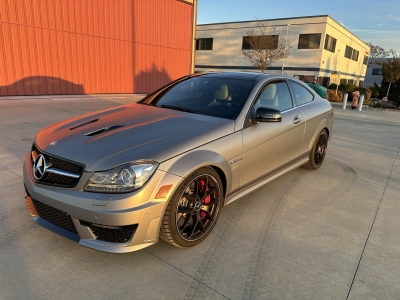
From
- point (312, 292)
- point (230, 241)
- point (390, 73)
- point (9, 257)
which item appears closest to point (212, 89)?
point (230, 241)

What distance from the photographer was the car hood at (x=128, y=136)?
2.32 metres

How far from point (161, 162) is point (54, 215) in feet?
3.16

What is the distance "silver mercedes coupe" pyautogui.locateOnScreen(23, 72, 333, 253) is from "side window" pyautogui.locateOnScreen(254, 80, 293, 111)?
21 millimetres

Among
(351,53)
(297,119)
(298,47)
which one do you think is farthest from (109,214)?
(351,53)

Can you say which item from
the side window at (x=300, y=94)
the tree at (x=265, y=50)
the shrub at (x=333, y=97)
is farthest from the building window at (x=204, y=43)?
the side window at (x=300, y=94)

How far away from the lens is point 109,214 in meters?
2.14

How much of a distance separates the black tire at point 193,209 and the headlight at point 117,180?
343 millimetres

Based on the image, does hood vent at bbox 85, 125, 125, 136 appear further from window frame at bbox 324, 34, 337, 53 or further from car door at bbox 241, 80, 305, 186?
window frame at bbox 324, 34, 337, 53

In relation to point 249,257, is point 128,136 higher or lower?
higher

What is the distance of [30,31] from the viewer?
40.7 ft

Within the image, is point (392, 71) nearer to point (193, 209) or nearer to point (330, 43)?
point (330, 43)

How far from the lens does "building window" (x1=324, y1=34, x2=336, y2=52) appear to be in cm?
3192

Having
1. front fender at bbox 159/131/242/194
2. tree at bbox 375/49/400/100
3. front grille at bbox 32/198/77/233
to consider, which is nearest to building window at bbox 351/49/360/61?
tree at bbox 375/49/400/100

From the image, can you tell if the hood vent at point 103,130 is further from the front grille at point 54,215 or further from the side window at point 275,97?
the side window at point 275,97
